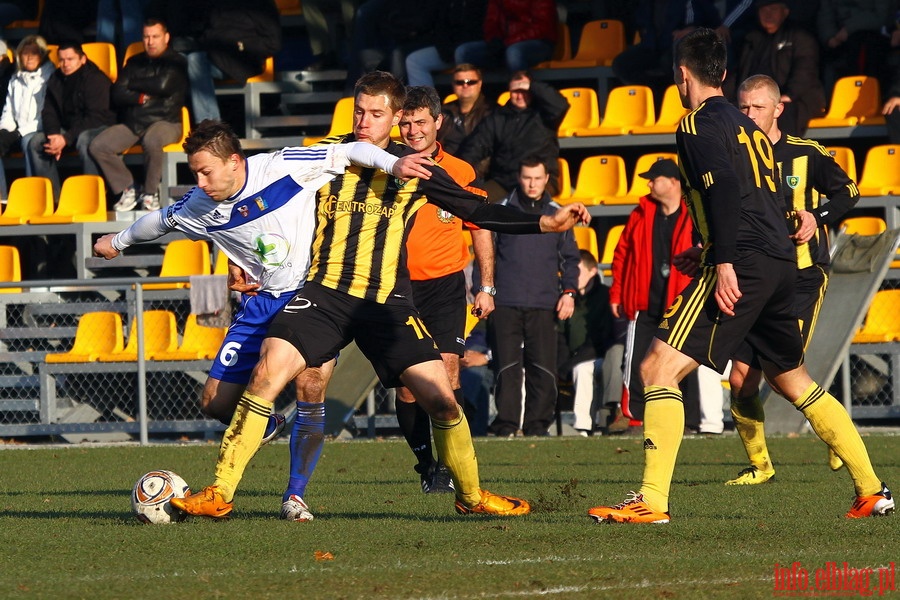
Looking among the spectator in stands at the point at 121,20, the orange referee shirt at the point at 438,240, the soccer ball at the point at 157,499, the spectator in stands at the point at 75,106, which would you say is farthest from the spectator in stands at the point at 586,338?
the spectator in stands at the point at 121,20

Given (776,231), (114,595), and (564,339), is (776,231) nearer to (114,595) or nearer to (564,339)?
(114,595)

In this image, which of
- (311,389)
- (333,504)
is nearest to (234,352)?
(311,389)

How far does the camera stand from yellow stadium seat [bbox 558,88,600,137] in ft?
52.1

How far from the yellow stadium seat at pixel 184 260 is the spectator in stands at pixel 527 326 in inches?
134

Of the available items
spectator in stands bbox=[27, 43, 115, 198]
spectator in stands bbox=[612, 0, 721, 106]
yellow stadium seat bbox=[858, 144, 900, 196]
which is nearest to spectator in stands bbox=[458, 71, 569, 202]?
spectator in stands bbox=[612, 0, 721, 106]

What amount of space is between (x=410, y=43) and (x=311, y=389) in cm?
1034

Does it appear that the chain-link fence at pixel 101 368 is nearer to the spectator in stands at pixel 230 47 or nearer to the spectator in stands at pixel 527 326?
the spectator in stands at pixel 527 326

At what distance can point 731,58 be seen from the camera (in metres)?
15.2

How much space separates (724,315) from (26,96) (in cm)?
1301

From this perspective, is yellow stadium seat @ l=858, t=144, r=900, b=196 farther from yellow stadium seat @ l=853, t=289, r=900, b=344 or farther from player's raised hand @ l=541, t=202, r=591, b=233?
player's raised hand @ l=541, t=202, r=591, b=233

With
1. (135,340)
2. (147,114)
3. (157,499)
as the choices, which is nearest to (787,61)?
(135,340)

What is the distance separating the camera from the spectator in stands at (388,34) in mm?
16531

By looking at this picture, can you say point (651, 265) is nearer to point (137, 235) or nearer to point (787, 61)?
point (787, 61)

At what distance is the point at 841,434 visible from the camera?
673cm
